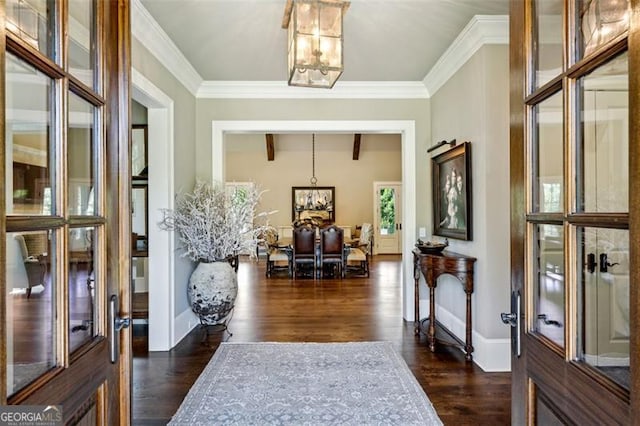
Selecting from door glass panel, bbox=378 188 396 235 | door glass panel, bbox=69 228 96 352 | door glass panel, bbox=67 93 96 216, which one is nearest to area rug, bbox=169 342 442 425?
door glass panel, bbox=69 228 96 352

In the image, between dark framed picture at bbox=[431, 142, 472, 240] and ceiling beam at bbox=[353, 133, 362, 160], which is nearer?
dark framed picture at bbox=[431, 142, 472, 240]

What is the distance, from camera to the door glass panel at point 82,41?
3.59 ft

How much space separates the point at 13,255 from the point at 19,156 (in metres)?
0.24

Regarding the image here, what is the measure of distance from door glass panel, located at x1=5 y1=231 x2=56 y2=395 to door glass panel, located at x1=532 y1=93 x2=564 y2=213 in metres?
1.41

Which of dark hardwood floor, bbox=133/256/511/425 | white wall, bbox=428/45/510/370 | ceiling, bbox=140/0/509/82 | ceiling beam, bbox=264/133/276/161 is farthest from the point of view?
ceiling beam, bbox=264/133/276/161

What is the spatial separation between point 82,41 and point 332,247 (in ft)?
22.8

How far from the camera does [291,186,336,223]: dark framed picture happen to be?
11.8 m

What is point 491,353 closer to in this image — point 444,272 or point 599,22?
point 444,272

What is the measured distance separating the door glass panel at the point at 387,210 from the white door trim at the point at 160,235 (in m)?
8.84

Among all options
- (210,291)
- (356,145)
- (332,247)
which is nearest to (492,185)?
(210,291)

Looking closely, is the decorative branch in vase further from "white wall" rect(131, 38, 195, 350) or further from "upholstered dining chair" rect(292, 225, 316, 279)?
"upholstered dining chair" rect(292, 225, 316, 279)

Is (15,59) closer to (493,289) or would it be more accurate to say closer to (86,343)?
(86,343)

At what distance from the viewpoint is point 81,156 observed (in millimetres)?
1181

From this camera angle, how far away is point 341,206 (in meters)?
12.0
